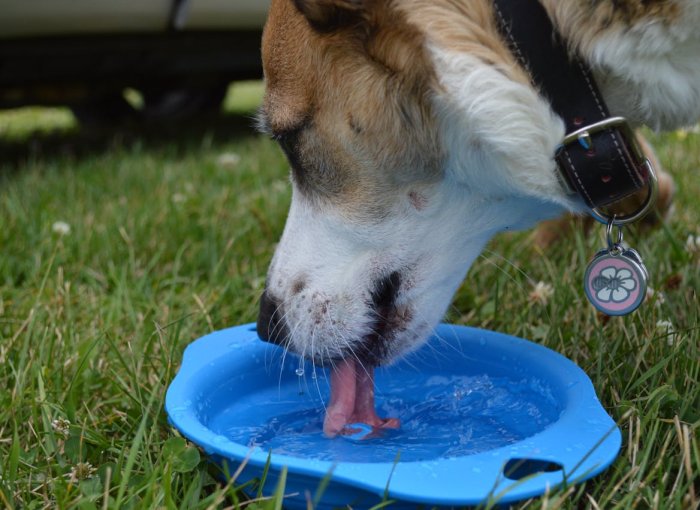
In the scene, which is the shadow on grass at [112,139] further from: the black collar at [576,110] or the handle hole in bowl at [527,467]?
the handle hole in bowl at [527,467]

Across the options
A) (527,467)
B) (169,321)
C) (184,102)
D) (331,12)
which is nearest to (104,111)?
(184,102)

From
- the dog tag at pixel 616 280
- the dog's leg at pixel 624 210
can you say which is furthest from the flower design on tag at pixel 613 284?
the dog's leg at pixel 624 210

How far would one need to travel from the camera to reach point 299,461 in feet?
4.14

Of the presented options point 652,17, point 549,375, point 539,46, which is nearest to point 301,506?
point 549,375

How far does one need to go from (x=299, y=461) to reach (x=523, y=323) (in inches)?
40.5

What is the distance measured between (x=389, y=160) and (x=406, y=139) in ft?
0.18

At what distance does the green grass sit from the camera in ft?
4.84

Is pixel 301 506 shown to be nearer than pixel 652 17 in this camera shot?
Yes

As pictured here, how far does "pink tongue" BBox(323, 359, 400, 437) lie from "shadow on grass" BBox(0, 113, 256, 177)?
8.86ft

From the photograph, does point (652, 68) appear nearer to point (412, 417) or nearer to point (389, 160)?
point (389, 160)

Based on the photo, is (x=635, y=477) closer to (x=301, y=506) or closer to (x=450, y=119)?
(x=301, y=506)

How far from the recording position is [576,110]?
155 centimetres

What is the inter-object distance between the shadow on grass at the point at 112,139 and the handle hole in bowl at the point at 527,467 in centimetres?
318

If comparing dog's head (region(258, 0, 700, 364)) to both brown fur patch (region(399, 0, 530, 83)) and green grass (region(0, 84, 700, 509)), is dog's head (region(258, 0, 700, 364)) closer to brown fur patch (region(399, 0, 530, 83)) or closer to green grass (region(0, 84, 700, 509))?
brown fur patch (region(399, 0, 530, 83))
